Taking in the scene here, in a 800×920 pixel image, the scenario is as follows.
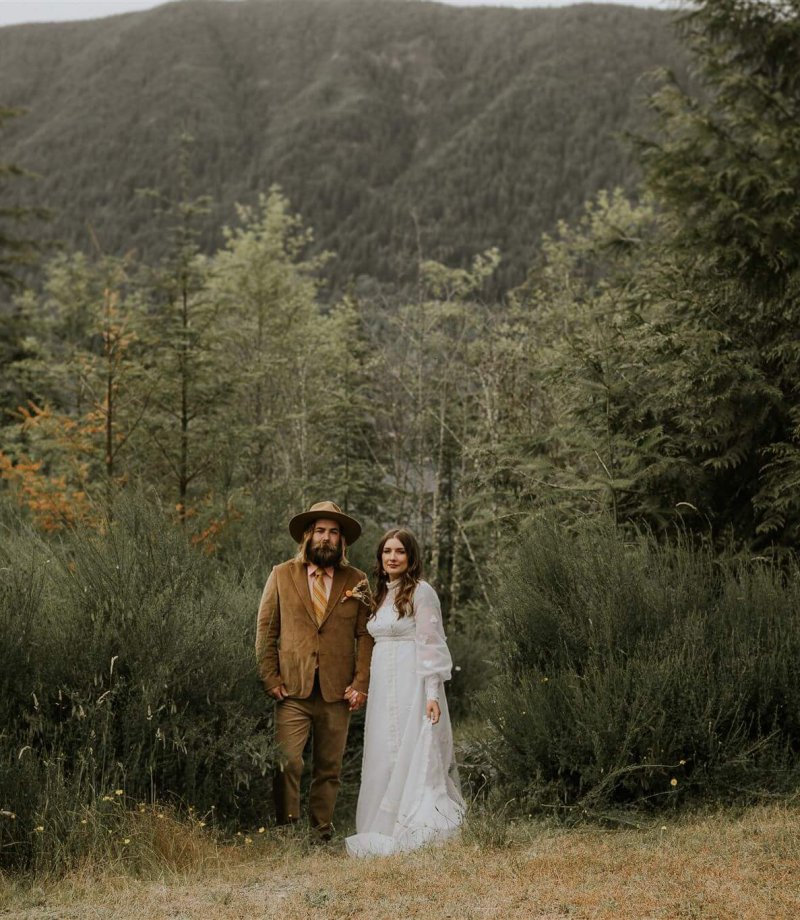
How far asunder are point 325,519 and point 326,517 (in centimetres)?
3

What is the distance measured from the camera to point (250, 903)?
5066mm

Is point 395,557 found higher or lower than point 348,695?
higher

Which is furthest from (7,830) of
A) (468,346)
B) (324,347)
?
(324,347)

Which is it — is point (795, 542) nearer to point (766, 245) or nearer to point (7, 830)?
point (766, 245)

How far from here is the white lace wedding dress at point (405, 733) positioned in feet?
21.7

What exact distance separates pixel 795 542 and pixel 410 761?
4453 mm

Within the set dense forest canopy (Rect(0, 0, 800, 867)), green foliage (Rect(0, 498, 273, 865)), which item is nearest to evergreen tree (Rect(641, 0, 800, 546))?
dense forest canopy (Rect(0, 0, 800, 867))

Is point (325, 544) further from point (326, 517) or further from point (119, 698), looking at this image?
point (119, 698)

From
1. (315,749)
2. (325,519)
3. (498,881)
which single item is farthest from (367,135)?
(498,881)

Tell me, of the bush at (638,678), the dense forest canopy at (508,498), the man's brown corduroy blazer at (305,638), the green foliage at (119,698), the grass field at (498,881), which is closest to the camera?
the grass field at (498,881)

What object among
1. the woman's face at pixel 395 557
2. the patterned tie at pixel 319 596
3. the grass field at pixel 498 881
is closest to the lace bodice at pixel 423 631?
the woman's face at pixel 395 557

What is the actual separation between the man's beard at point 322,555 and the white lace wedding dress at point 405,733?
1.51 feet

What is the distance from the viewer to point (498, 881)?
16.9 feet

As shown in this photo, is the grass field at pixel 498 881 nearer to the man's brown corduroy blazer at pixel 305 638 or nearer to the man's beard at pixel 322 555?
the man's brown corduroy blazer at pixel 305 638
